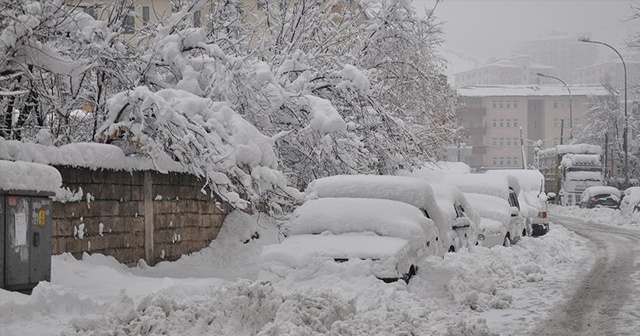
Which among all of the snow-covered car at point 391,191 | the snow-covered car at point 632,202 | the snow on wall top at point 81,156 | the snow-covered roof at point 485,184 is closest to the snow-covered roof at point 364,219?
the snow-covered car at point 391,191

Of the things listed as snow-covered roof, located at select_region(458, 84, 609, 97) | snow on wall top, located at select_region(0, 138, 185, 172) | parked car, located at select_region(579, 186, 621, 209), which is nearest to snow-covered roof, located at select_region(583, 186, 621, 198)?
parked car, located at select_region(579, 186, 621, 209)

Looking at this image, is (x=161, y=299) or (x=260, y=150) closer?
(x=161, y=299)

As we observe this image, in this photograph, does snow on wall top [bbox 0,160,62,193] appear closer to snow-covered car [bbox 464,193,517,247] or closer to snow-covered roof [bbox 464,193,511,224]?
snow-covered car [bbox 464,193,517,247]

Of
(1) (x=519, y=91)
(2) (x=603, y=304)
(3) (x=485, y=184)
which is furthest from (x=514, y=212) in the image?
(1) (x=519, y=91)

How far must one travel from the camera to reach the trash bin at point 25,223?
910 centimetres

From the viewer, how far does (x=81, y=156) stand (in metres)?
12.2

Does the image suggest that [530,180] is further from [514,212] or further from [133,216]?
[133,216]

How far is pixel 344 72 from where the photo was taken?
18031 millimetres

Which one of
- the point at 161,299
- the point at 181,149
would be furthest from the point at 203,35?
the point at 161,299

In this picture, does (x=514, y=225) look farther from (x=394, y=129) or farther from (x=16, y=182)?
(x=16, y=182)

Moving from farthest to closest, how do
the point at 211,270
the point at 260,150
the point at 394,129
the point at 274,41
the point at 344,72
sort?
the point at 394,129
the point at 274,41
the point at 344,72
the point at 211,270
the point at 260,150

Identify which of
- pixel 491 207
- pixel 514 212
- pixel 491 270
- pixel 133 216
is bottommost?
pixel 491 270

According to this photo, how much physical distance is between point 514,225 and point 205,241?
8.87 metres

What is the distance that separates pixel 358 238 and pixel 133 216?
372 centimetres
